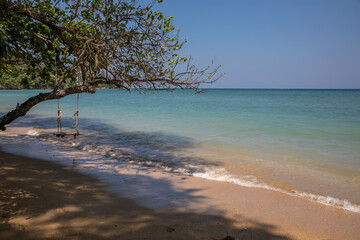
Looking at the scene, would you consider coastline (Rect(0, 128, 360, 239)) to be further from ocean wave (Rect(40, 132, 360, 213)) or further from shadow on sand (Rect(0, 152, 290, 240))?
ocean wave (Rect(40, 132, 360, 213))

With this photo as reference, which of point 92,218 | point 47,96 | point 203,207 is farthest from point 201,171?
point 47,96

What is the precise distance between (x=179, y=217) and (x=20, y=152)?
6.63 metres

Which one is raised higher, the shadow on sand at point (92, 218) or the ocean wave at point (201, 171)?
the shadow on sand at point (92, 218)

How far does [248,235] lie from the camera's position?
→ 3.67 metres

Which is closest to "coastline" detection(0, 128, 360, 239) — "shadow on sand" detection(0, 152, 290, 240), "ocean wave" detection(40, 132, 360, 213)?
"shadow on sand" detection(0, 152, 290, 240)

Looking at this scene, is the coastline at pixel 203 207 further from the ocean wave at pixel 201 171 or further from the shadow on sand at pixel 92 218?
the ocean wave at pixel 201 171

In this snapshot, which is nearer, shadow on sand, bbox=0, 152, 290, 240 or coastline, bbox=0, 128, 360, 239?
shadow on sand, bbox=0, 152, 290, 240

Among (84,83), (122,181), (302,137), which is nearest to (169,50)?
(84,83)

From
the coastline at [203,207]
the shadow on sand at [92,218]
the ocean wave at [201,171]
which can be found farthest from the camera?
the ocean wave at [201,171]

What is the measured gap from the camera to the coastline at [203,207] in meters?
3.76

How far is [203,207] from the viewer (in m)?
4.59

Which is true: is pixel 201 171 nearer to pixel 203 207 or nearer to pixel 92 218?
pixel 203 207

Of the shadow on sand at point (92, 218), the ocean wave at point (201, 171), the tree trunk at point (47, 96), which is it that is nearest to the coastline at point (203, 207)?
the shadow on sand at point (92, 218)

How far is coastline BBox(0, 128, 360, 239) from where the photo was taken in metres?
3.76
